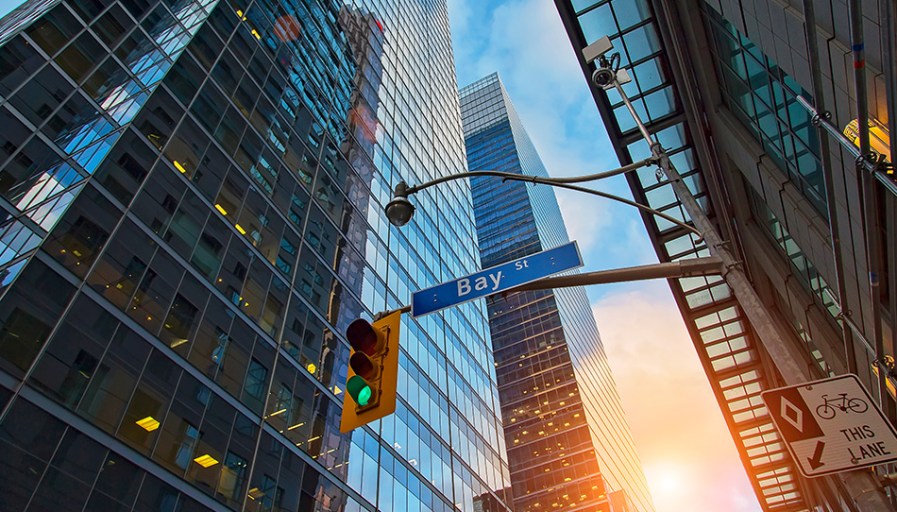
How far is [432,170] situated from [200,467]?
3878 centimetres

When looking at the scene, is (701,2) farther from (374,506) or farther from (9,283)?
(374,506)

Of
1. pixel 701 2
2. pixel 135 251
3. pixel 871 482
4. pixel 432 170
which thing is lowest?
pixel 871 482

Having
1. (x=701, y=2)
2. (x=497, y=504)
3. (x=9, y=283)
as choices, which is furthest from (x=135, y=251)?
(x=497, y=504)

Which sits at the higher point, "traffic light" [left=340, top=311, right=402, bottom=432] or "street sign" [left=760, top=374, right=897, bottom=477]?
"traffic light" [left=340, top=311, right=402, bottom=432]

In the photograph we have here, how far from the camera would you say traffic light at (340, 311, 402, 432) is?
5.95 m

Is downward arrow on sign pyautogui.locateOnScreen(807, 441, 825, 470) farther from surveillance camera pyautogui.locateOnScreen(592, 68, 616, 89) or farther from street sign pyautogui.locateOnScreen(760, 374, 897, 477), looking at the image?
surveillance camera pyautogui.locateOnScreen(592, 68, 616, 89)

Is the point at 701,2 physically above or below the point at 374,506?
above

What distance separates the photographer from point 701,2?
16266 mm

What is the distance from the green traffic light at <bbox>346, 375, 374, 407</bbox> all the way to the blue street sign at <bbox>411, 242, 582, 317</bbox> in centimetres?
117

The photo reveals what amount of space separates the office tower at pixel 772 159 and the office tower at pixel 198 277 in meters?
16.1

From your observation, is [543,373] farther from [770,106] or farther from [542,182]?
[542,182]

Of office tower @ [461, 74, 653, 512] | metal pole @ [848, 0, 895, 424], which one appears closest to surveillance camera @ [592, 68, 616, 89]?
metal pole @ [848, 0, 895, 424]

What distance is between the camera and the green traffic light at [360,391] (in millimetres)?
5977

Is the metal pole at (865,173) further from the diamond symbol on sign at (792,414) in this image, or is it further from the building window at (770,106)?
the building window at (770,106)
